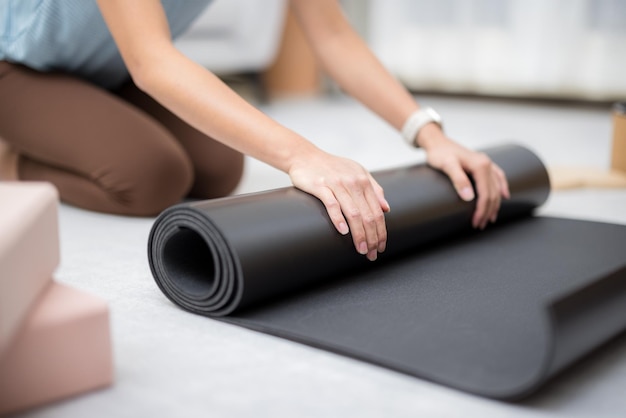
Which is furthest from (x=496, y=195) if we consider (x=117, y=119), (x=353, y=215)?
(x=117, y=119)

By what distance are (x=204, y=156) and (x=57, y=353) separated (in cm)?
121

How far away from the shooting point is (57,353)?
0.90m

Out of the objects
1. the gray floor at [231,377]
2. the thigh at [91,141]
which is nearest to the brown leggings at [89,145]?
the thigh at [91,141]

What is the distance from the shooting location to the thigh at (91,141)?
6.07ft

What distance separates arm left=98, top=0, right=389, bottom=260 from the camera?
124 centimetres

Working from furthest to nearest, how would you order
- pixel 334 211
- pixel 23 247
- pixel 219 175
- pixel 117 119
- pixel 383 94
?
pixel 219 175, pixel 117 119, pixel 383 94, pixel 334 211, pixel 23 247

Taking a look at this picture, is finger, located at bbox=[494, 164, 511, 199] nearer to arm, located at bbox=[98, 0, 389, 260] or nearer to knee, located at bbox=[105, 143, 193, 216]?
arm, located at bbox=[98, 0, 389, 260]

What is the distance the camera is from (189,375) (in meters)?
0.99

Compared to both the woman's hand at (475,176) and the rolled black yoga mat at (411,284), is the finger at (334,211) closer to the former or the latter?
the rolled black yoga mat at (411,284)

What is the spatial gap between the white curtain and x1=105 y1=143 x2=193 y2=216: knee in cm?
290

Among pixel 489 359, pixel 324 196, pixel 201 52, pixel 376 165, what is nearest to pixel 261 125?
pixel 324 196

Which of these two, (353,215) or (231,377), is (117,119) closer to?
(353,215)

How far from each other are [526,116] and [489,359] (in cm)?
319

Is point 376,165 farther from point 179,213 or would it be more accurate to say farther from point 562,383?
point 562,383
